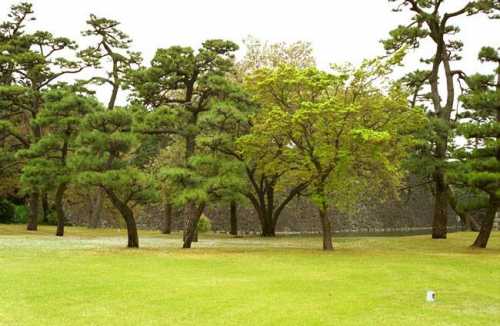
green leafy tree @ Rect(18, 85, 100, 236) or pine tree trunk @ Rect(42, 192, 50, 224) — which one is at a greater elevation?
green leafy tree @ Rect(18, 85, 100, 236)

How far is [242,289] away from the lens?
521 inches

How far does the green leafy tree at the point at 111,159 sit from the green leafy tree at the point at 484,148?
1453 centimetres

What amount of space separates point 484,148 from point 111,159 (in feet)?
55.5

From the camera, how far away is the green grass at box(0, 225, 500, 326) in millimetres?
10133

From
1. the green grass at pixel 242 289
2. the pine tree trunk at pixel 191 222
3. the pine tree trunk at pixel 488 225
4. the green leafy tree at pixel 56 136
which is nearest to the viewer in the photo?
the green grass at pixel 242 289

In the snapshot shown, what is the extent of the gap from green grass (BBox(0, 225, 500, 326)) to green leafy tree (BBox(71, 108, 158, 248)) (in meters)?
3.42

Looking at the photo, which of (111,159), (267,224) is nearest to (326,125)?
(111,159)

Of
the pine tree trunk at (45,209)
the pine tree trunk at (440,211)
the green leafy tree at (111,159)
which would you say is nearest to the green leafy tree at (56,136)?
the green leafy tree at (111,159)

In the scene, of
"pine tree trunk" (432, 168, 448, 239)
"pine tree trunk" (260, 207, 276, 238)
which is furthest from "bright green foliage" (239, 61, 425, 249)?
"pine tree trunk" (260, 207, 276, 238)

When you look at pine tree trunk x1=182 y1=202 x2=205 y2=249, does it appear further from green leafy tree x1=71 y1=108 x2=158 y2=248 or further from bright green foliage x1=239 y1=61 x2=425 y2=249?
bright green foliage x1=239 y1=61 x2=425 y2=249

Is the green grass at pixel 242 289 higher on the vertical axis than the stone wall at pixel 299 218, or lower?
lower

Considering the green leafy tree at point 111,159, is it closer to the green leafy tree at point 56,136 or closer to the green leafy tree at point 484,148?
the green leafy tree at point 56,136

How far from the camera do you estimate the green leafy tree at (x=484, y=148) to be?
24500 millimetres

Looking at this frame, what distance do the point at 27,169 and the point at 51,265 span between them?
14585mm
